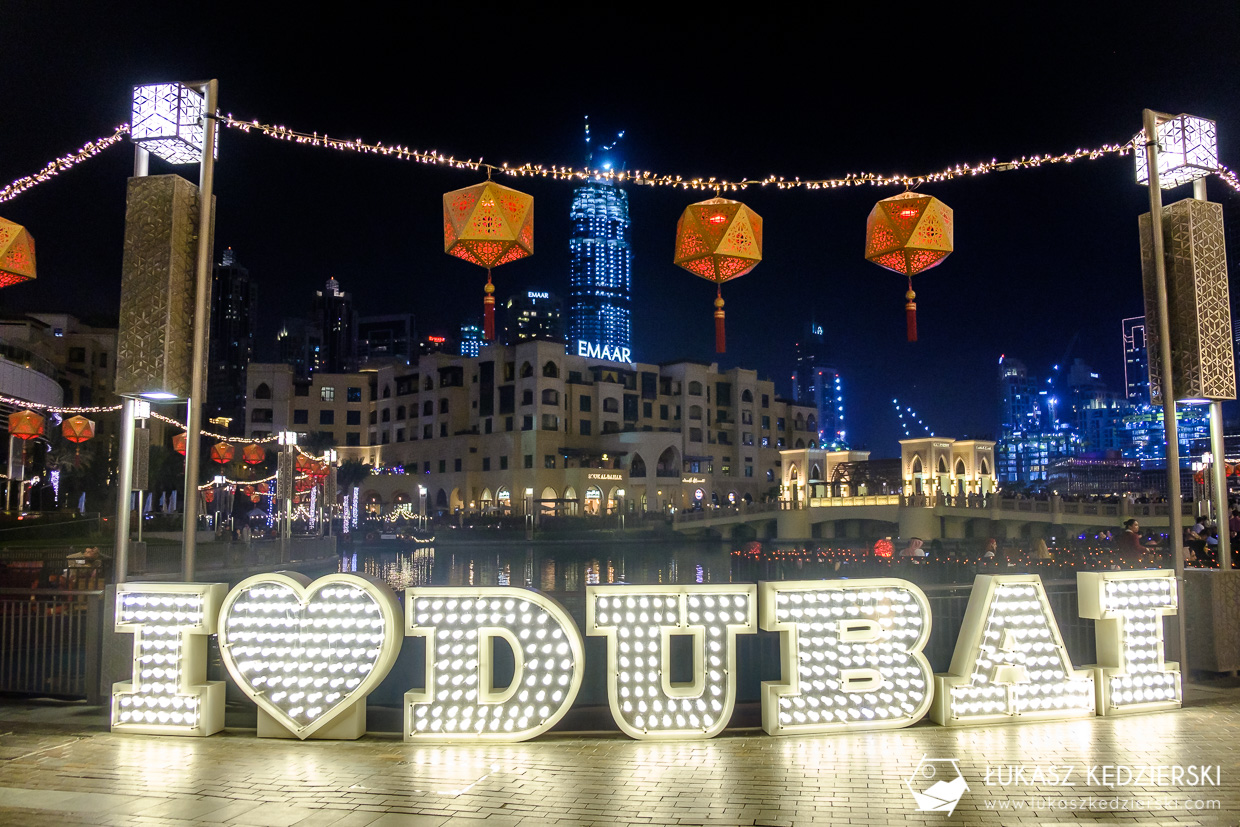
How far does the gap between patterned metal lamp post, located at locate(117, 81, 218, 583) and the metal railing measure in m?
0.73

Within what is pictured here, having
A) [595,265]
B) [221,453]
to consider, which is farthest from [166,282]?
[595,265]

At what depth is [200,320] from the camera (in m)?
7.95

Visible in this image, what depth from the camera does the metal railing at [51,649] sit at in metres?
7.90

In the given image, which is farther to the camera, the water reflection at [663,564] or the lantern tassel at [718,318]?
the water reflection at [663,564]

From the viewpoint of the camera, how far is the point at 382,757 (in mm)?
6223

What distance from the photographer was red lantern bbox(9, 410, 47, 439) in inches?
763

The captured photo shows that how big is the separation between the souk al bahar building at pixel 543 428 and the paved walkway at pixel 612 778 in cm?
5400

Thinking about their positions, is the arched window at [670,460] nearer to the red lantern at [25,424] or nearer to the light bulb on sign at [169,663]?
the red lantern at [25,424]

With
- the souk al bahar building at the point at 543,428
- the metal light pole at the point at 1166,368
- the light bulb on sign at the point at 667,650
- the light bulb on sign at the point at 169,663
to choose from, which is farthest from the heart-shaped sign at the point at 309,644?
the souk al bahar building at the point at 543,428

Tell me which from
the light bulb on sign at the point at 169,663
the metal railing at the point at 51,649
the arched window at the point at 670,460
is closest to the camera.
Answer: the light bulb on sign at the point at 169,663

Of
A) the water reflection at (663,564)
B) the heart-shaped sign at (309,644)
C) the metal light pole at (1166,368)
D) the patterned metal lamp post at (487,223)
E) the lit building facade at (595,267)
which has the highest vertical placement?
the lit building facade at (595,267)

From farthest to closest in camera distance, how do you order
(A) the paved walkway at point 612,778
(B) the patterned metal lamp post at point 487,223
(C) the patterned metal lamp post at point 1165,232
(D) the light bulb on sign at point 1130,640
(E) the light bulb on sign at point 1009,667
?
(B) the patterned metal lamp post at point 487,223 < (C) the patterned metal lamp post at point 1165,232 < (D) the light bulb on sign at point 1130,640 < (E) the light bulb on sign at point 1009,667 < (A) the paved walkway at point 612,778

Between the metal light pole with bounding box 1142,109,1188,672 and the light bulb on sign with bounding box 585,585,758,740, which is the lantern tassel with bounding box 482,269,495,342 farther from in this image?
the metal light pole with bounding box 1142,109,1188,672

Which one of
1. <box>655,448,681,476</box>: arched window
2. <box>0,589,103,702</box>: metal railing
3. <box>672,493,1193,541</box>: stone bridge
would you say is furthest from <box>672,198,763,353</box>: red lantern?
<box>655,448,681,476</box>: arched window
